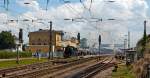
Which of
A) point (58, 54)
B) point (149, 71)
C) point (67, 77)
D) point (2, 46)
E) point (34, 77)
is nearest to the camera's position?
point (149, 71)

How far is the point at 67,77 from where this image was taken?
40375 mm

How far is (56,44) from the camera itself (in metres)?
164

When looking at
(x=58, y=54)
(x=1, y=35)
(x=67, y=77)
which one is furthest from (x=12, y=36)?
(x=67, y=77)

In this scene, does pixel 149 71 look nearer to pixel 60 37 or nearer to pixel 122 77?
pixel 122 77

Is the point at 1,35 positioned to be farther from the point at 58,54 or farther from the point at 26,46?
the point at 58,54

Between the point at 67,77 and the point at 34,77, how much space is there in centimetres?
389

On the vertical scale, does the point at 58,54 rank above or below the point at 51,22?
below

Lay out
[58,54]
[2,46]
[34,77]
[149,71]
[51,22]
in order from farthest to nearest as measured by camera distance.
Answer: [2,46], [58,54], [51,22], [34,77], [149,71]

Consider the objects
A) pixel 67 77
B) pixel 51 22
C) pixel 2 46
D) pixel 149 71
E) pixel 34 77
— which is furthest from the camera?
pixel 2 46

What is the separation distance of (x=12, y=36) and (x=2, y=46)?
6600 mm

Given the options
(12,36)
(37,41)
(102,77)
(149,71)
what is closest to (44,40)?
(37,41)

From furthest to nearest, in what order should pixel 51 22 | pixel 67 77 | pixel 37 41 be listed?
1. pixel 37 41
2. pixel 51 22
3. pixel 67 77

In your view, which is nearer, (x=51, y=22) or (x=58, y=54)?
(x=51, y=22)

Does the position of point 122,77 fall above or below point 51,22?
below
